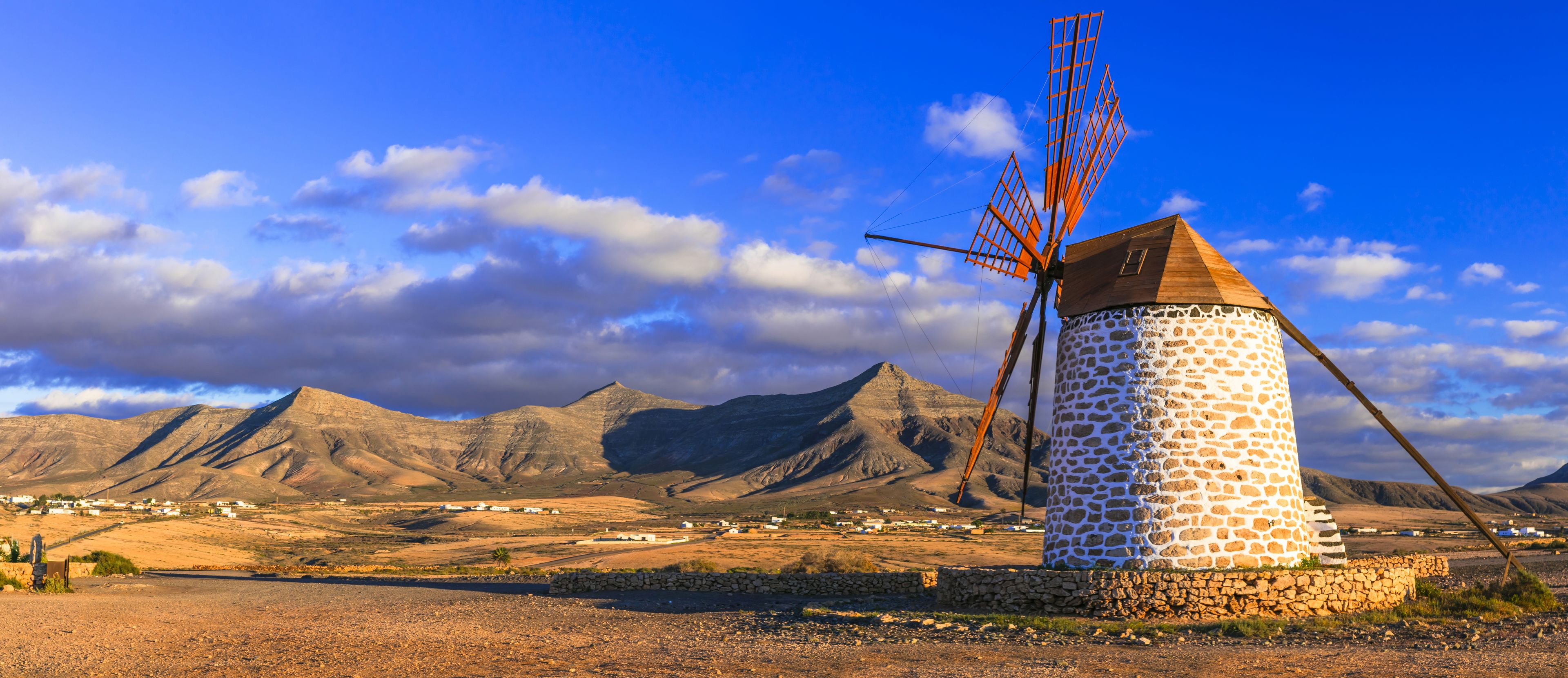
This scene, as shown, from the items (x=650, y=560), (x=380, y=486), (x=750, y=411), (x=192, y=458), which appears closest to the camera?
(x=650, y=560)

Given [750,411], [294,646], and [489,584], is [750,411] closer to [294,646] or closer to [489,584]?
[489,584]

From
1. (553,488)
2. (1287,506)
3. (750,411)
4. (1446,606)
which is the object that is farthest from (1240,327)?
(750,411)

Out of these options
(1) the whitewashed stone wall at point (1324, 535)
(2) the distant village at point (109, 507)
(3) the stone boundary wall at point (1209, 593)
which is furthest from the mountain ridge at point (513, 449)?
(3) the stone boundary wall at point (1209, 593)

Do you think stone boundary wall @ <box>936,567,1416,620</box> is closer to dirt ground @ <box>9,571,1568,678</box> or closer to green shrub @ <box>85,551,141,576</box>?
dirt ground @ <box>9,571,1568,678</box>

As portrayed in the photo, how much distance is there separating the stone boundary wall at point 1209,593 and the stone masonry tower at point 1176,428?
3.11 ft

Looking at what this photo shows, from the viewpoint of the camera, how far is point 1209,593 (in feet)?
48.5

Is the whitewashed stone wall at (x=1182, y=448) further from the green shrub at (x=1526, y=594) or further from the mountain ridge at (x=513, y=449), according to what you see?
the mountain ridge at (x=513, y=449)

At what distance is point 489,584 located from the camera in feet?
87.7

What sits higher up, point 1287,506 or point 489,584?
point 1287,506

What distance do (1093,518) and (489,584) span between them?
1657cm

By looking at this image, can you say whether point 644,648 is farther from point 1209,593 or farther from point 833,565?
point 833,565

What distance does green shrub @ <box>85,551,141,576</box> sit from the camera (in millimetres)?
30312

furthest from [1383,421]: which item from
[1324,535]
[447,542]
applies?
[447,542]

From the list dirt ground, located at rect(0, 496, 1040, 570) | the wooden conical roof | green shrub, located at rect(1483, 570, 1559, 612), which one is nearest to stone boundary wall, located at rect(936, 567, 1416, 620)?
green shrub, located at rect(1483, 570, 1559, 612)
